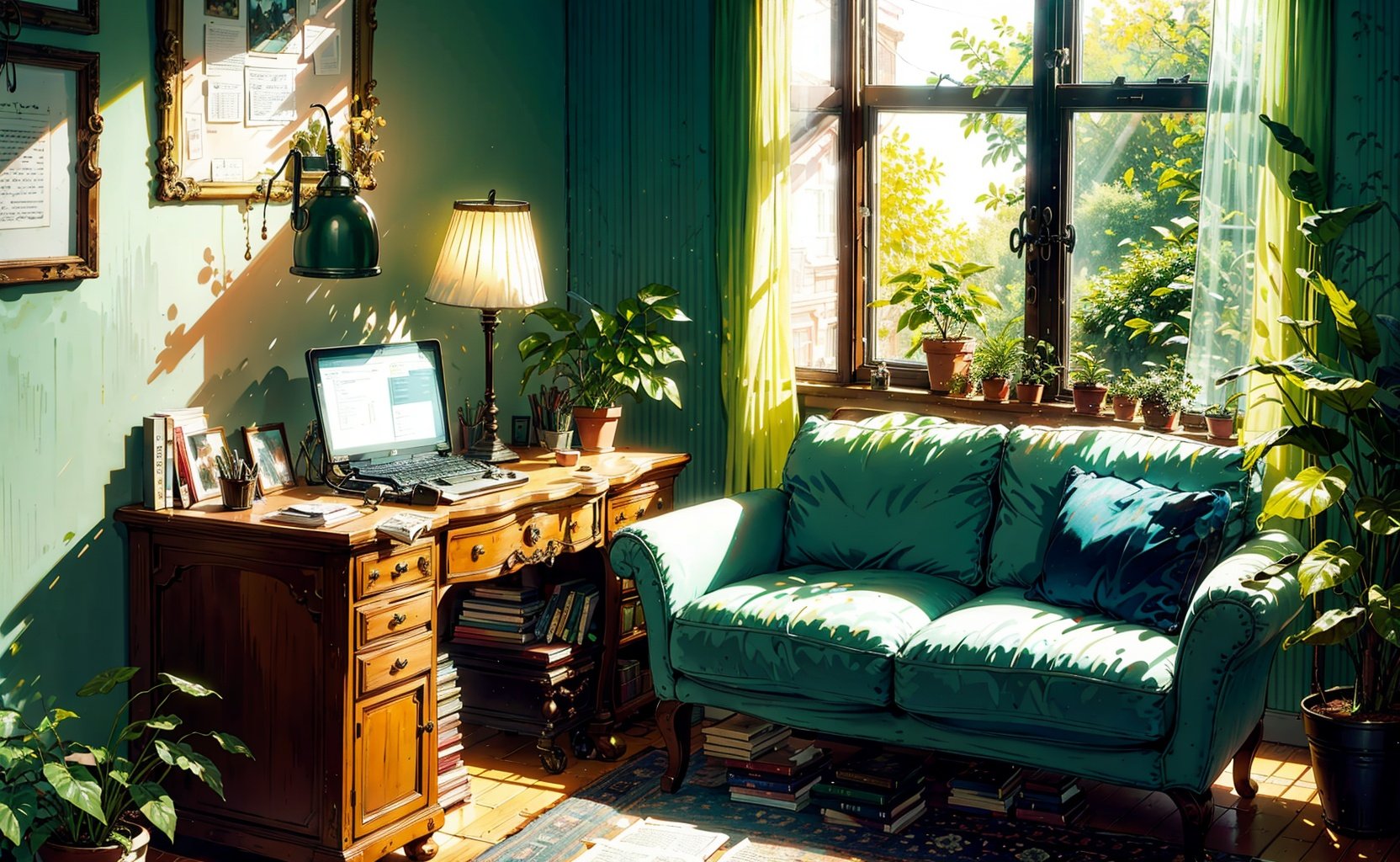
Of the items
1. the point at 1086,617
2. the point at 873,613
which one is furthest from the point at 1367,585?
the point at 873,613

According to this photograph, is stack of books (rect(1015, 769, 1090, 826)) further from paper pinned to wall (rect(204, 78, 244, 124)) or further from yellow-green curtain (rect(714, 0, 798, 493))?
paper pinned to wall (rect(204, 78, 244, 124))

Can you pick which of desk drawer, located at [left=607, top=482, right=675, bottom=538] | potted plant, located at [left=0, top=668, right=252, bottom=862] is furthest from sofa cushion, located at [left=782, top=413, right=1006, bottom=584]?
potted plant, located at [left=0, top=668, right=252, bottom=862]

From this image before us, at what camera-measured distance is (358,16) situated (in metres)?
3.97

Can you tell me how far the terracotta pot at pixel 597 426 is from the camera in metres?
4.36

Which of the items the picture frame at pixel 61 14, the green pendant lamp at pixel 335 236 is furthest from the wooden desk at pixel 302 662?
the picture frame at pixel 61 14

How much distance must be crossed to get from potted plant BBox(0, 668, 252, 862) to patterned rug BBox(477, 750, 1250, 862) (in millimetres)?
755

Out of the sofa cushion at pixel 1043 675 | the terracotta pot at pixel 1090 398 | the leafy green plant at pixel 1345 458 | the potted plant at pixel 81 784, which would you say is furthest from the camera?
the terracotta pot at pixel 1090 398

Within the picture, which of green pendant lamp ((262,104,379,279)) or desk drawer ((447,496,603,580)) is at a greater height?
green pendant lamp ((262,104,379,279))

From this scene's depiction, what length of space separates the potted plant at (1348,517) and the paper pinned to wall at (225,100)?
8.19ft

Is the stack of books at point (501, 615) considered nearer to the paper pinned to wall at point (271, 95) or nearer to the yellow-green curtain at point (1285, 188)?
the paper pinned to wall at point (271, 95)

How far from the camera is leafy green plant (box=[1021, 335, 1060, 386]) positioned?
4375mm

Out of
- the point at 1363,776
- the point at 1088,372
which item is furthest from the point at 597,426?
the point at 1363,776

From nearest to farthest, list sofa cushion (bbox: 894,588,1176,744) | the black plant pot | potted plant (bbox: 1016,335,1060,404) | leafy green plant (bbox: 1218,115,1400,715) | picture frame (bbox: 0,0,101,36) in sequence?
1. picture frame (bbox: 0,0,101,36)
2. sofa cushion (bbox: 894,588,1176,744)
3. leafy green plant (bbox: 1218,115,1400,715)
4. the black plant pot
5. potted plant (bbox: 1016,335,1060,404)

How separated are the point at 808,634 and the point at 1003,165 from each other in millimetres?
1713
